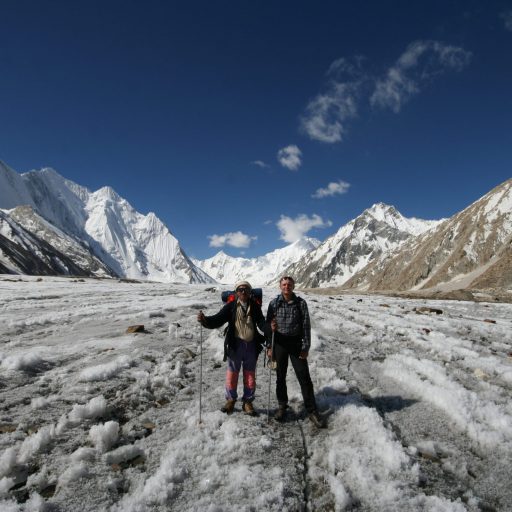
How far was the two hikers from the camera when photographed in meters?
7.45

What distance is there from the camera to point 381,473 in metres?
5.21

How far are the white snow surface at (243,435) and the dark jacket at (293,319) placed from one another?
1.60 m

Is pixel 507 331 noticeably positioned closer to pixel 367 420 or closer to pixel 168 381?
pixel 367 420

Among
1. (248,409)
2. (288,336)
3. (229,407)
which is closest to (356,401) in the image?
(288,336)

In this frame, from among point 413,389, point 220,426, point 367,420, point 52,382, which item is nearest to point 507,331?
point 413,389

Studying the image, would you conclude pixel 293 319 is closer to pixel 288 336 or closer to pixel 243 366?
pixel 288 336

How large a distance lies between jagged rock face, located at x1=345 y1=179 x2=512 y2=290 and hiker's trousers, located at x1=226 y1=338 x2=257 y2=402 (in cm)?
7642

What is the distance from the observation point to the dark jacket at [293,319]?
296 inches

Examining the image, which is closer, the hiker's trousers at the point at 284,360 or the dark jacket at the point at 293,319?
the hiker's trousers at the point at 284,360

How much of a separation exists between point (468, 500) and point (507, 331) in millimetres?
14680

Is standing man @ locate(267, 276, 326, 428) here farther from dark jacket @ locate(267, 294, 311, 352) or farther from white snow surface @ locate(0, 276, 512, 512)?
white snow surface @ locate(0, 276, 512, 512)

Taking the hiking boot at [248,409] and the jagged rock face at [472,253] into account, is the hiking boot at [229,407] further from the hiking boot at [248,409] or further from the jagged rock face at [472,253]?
the jagged rock face at [472,253]


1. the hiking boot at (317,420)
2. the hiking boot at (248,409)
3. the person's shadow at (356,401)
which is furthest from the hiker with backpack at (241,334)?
the person's shadow at (356,401)

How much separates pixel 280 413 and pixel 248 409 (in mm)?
657
